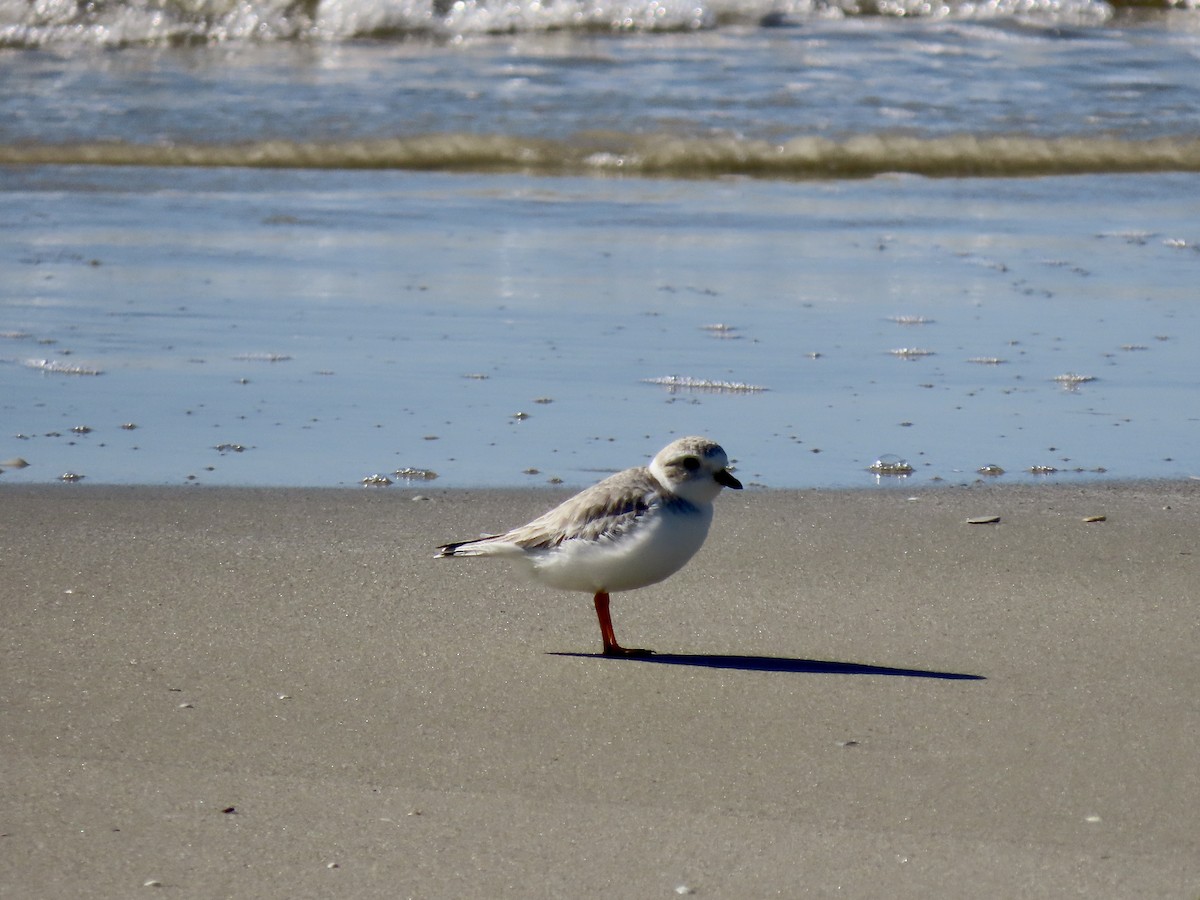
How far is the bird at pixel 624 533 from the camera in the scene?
13.0 ft

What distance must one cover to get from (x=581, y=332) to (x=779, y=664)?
3.79 metres

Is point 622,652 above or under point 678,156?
under

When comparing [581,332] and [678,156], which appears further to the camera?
[678,156]

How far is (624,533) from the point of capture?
3967mm

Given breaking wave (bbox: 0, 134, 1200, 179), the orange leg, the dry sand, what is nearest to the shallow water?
the dry sand

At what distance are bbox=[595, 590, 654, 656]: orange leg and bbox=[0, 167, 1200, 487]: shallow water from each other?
154cm

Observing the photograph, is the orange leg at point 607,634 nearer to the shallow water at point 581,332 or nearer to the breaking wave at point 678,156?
the shallow water at point 581,332

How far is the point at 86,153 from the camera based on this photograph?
13242 millimetres

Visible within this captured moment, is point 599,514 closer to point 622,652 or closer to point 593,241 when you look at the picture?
point 622,652

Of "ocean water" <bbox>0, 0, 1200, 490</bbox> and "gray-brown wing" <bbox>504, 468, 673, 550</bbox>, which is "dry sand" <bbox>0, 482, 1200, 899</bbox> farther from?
"ocean water" <bbox>0, 0, 1200, 490</bbox>

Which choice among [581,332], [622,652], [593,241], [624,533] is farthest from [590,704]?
[593,241]

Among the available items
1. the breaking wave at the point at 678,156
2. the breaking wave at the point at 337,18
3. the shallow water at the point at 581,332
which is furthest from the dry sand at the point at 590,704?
the breaking wave at the point at 337,18

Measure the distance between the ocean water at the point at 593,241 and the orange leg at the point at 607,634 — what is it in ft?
4.84

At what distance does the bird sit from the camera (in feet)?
13.0
